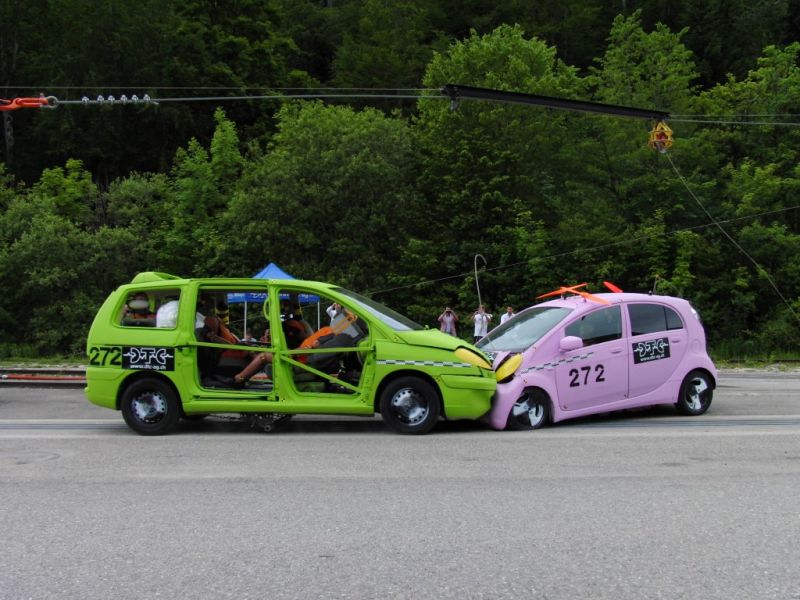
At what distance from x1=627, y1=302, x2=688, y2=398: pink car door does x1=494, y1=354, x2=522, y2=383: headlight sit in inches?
66.4

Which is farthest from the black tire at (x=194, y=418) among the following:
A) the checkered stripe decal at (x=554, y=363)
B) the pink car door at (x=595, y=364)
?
the pink car door at (x=595, y=364)

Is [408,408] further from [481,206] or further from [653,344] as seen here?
[481,206]

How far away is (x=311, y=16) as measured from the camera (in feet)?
241

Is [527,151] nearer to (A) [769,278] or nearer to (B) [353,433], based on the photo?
(A) [769,278]

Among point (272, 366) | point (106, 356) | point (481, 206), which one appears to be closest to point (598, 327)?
point (272, 366)

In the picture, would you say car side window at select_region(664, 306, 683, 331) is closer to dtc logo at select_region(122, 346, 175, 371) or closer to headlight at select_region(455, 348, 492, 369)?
headlight at select_region(455, 348, 492, 369)

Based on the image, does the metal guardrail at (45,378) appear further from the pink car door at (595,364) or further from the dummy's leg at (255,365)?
the pink car door at (595,364)

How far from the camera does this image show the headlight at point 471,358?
10.1 metres

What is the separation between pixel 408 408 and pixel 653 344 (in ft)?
11.4

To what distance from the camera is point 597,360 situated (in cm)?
1090

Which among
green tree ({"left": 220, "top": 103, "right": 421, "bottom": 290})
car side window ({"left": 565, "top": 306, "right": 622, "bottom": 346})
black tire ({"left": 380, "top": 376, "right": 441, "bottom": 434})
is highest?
green tree ({"left": 220, "top": 103, "right": 421, "bottom": 290})

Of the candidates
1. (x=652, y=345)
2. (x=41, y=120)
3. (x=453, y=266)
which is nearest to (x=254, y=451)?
(x=652, y=345)

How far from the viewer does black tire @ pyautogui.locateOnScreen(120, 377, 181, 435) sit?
10430 millimetres

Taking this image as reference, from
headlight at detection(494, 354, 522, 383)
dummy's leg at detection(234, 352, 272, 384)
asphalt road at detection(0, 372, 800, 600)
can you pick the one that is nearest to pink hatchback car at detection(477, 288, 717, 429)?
headlight at detection(494, 354, 522, 383)
